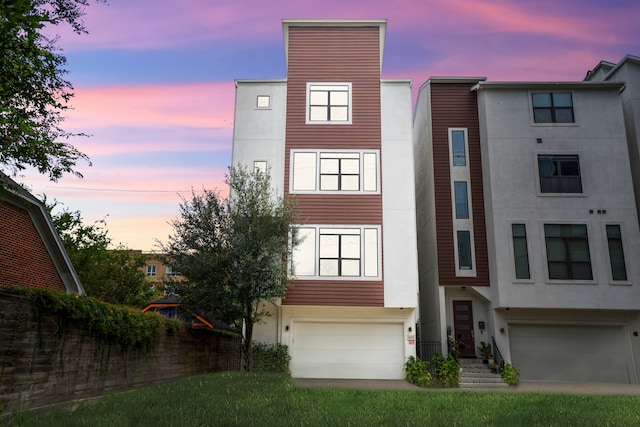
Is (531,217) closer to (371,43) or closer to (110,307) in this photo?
(371,43)

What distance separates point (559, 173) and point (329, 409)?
16.2m

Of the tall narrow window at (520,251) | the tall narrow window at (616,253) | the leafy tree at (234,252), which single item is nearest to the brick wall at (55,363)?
the leafy tree at (234,252)

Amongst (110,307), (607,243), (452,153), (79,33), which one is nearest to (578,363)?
(607,243)

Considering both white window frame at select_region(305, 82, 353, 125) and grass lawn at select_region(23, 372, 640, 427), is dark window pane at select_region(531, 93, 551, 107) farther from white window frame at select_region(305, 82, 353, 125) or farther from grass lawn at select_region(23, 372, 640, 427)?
grass lawn at select_region(23, 372, 640, 427)

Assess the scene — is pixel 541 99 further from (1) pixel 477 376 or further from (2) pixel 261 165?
(2) pixel 261 165

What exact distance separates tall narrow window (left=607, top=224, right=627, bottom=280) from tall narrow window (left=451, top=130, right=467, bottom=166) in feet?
19.9

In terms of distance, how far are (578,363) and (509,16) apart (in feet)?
43.1

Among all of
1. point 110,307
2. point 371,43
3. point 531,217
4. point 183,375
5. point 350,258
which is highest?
point 371,43

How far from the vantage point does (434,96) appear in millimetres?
22922

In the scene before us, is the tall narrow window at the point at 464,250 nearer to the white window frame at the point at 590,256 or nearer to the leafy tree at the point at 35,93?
the white window frame at the point at 590,256

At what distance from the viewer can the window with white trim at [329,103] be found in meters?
20.6

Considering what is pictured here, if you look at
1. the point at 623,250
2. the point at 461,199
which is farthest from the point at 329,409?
the point at 623,250

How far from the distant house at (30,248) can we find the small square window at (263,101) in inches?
335

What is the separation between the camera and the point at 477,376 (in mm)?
18562
